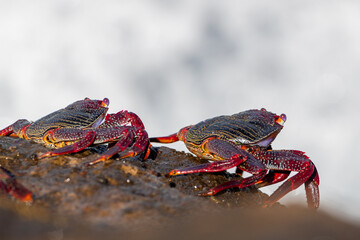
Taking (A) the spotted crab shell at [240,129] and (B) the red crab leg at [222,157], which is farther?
(A) the spotted crab shell at [240,129]

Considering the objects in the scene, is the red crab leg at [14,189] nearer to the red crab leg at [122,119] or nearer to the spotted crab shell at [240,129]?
the spotted crab shell at [240,129]

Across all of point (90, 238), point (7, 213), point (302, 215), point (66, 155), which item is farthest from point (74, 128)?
point (302, 215)

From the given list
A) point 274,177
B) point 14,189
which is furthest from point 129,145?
point 274,177

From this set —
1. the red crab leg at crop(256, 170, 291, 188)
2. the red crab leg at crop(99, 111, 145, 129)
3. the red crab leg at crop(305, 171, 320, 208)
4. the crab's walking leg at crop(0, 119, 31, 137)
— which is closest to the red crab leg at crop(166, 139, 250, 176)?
the red crab leg at crop(256, 170, 291, 188)

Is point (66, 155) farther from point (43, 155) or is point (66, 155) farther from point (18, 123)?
point (18, 123)

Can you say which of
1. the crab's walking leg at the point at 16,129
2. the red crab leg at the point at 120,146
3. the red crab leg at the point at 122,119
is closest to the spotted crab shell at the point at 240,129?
the red crab leg at the point at 122,119

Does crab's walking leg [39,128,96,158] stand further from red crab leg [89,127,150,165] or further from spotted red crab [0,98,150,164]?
red crab leg [89,127,150,165]
